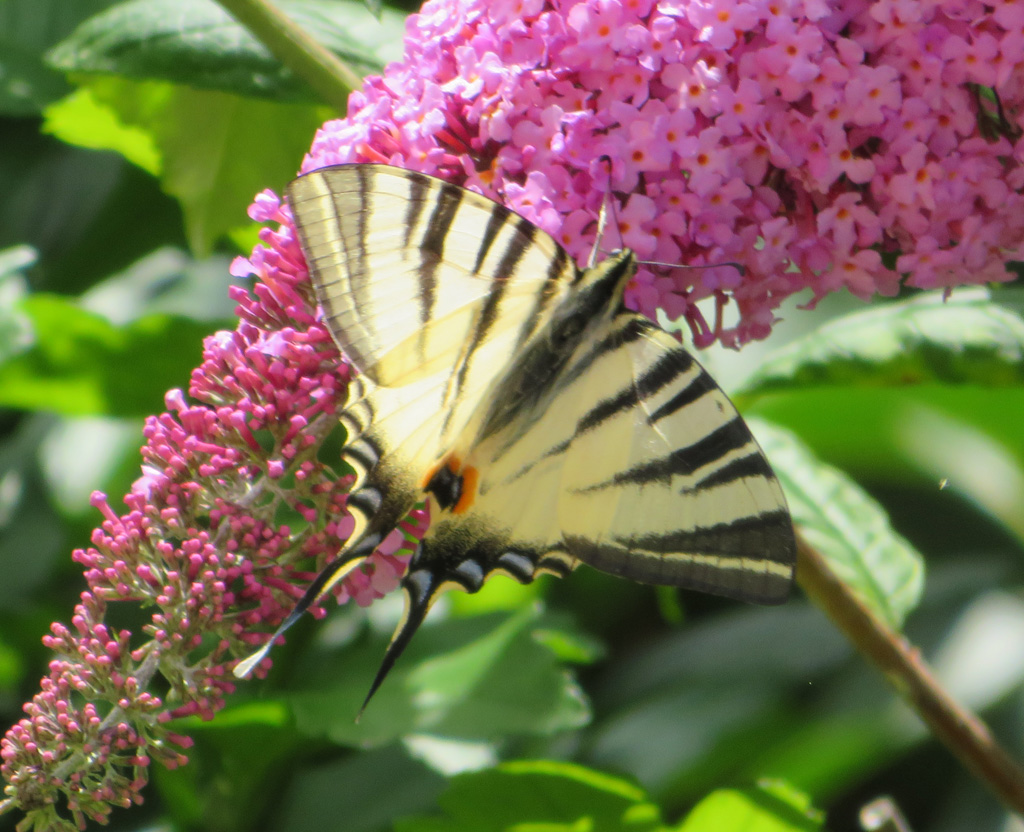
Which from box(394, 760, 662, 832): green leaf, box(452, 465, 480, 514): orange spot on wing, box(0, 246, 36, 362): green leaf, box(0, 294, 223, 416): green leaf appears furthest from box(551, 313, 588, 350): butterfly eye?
box(0, 246, 36, 362): green leaf

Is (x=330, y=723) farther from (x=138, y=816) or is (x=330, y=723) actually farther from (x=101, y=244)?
(x=101, y=244)

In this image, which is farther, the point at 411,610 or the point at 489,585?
the point at 489,585

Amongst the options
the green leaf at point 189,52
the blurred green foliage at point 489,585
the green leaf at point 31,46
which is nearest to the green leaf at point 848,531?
the blurred green foliage at point 489,585

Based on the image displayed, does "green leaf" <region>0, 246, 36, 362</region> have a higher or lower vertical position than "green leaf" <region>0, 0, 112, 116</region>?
lower

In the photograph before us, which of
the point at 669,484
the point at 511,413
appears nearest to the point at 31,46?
the point at 511,413

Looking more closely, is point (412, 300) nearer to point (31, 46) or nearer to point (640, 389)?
point (640, 389)

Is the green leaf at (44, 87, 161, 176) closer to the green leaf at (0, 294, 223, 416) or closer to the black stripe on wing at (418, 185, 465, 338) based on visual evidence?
the green leaf at (0, 294, 223, 416)
